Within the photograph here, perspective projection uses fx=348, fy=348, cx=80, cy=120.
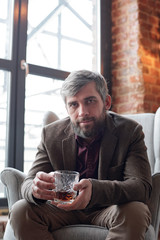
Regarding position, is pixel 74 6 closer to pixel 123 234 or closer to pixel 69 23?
pixel 69 23

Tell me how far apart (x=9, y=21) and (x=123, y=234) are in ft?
7.67

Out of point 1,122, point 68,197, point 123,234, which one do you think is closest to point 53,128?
point 68,197

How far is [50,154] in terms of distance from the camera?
5.72ft

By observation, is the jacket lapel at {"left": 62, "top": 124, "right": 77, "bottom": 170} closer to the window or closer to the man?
the man

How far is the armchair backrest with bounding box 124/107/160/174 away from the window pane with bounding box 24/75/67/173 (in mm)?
1135

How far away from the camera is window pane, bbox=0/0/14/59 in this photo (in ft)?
10.1

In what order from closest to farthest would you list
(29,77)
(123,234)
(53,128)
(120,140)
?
1. (123,234)
2. (120,140)
3. (53,128)
4. (29,77)

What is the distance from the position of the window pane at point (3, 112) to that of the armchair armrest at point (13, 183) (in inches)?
45.0

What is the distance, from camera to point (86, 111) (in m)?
1.68

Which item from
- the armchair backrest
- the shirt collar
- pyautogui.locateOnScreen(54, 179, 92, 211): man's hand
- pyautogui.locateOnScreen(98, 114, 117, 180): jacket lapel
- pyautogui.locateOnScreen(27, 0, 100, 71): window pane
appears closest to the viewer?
pyautogui.locateOnScreen(54, 179, 92, 211): man's hand

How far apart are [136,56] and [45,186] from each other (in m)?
2.41

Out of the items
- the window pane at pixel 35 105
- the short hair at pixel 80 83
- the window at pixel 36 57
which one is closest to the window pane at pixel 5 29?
the window at pixel 36 57

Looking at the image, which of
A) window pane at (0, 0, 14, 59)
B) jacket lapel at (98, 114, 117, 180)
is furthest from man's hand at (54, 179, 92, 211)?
window pane at (0, 0, 14, 59)

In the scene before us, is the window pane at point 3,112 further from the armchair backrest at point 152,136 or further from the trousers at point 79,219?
the trousers at point 79,219
